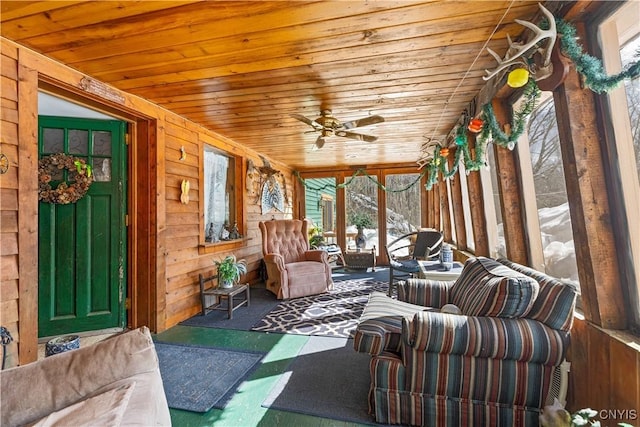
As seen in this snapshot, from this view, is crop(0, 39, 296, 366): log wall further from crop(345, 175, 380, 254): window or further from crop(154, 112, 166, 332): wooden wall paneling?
crop(345, 175, 380, 254): window

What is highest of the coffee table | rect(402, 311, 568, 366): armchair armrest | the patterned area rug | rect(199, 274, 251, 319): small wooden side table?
the coffee table

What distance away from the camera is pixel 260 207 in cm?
545

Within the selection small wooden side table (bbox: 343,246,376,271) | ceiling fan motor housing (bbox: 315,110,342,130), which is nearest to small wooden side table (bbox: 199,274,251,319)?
ceiling fan motor housing (bbox: 315,110,342,130)

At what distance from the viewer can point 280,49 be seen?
2.07 metres

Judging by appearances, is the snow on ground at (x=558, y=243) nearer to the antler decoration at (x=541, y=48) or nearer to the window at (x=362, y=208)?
the antler decoration at (x=541, y=48)

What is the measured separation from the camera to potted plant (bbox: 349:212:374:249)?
6.28 m

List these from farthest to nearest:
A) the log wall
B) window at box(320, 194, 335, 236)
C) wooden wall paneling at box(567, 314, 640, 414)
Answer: window at box(320, 194, 335, 236) → the log wall → wooden wall paneling at box(567, 314, 640, 414)

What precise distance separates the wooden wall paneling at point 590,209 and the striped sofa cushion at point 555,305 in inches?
3.3

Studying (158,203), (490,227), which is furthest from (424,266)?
(158,203)

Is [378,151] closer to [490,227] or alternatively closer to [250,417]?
[490,227]

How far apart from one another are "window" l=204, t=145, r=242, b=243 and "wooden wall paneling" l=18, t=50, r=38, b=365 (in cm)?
205

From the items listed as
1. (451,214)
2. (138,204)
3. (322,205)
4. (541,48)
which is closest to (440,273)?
(541,48)

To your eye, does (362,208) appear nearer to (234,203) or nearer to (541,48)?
(234,203)

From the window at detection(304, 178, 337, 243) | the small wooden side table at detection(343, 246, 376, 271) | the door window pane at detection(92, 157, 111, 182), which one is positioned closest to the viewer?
the door window pane at detection(92, 157, 111, 182)
